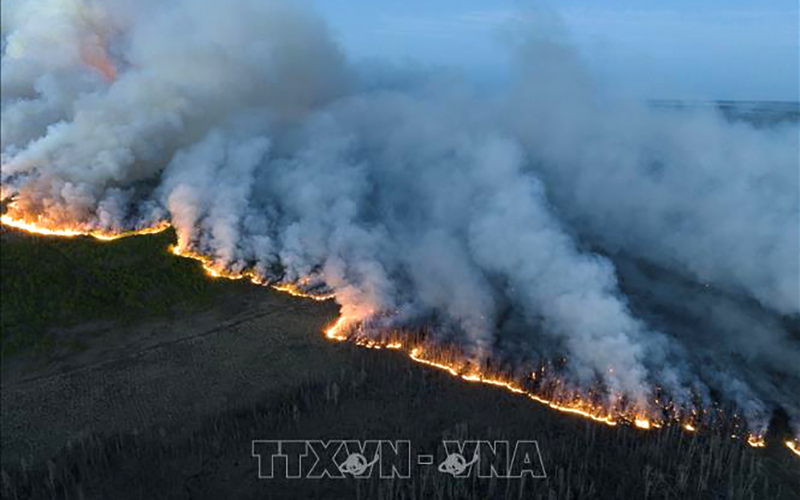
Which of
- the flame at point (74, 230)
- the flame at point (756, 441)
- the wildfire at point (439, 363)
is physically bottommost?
the flame at point (756, 441)

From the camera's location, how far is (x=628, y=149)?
52.4 m

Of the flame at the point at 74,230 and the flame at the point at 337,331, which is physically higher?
the flame at the point at 74,230

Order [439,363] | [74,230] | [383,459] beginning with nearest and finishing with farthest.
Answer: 1. [383,459]
2. [439,363]
3. [74,230]

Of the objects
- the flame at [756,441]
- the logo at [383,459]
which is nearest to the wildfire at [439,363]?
the flame at [756,441]

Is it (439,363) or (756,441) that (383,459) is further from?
(756,441)

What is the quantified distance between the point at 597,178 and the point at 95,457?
40.4 metres

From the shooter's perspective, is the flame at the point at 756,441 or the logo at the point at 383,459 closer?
the logo at the point at 383,459

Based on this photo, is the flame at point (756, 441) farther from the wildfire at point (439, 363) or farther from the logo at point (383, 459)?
the logo at point (383, 459)

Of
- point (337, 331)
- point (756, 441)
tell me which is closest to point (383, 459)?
point (337, 331)

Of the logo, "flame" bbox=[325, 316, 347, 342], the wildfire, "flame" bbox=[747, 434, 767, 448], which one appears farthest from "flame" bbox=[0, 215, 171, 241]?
"flame" bbox=[747, 434, 767, 448]

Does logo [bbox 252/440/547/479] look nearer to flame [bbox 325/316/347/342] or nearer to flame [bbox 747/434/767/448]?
flame [bbox 325/316/347/342]

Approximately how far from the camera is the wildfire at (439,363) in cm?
2803

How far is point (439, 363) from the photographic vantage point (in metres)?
32.2

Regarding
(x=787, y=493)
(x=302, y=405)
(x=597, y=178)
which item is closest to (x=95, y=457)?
(x=302, y=405)
